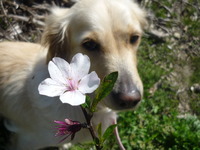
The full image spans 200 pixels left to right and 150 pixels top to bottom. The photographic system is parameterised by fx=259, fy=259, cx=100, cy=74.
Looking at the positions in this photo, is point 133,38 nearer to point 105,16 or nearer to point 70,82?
point 105,16

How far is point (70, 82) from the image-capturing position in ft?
2.12

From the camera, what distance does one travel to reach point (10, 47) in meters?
3.13

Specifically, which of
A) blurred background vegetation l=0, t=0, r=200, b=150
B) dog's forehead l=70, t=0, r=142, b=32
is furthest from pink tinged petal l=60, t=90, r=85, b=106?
blurred background vegetation l=0, t=0, r=200, b=150

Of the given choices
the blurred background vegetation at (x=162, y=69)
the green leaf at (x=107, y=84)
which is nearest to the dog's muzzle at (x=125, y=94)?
the green leaf at (x=107, y=84)

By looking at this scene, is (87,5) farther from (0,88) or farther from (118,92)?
(0,88)

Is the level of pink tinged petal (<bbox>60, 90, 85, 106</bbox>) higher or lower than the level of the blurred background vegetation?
higher

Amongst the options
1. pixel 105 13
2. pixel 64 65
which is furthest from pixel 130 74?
pixel 64 65

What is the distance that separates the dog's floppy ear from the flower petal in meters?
2.03

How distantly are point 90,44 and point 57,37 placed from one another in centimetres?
56

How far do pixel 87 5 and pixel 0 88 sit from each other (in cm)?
145

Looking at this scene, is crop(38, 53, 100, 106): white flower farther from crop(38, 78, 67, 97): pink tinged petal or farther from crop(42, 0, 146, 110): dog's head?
crop(42, 0, 146, 110): dog's head

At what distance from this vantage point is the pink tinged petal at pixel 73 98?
60cm

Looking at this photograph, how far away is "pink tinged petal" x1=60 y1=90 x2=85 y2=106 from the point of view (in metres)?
0.60

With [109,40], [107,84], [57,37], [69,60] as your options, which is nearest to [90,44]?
[109,40]
